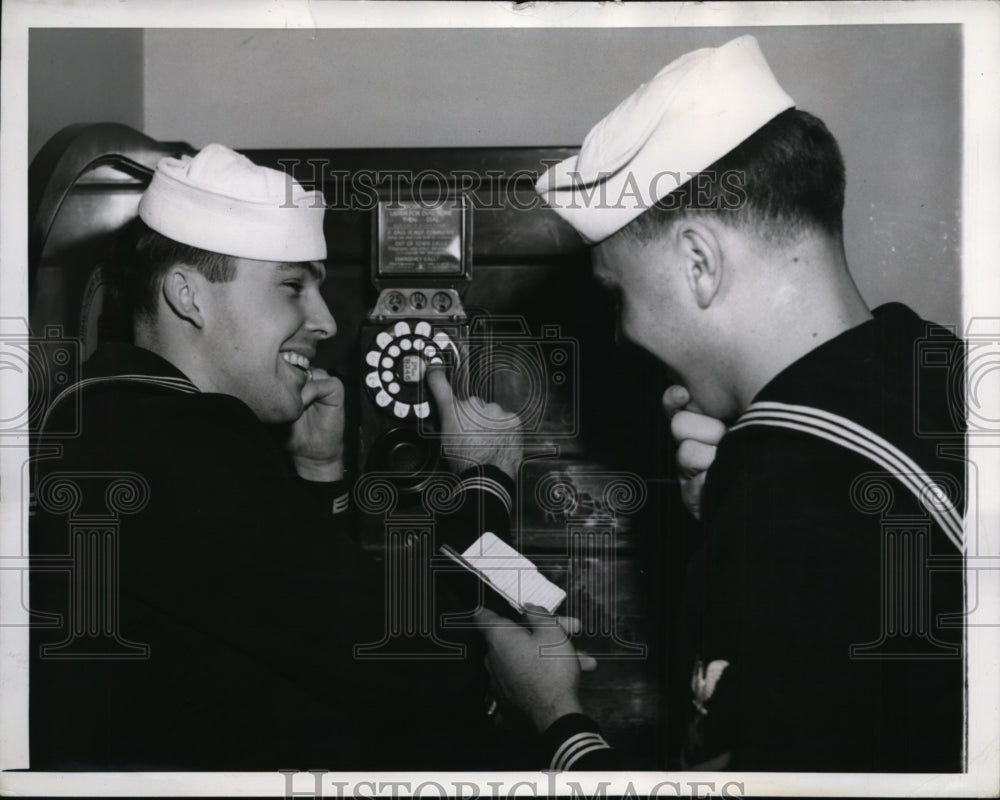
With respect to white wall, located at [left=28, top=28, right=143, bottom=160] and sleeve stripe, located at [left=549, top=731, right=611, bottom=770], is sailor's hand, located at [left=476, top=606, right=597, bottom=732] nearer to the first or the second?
sleeve stripe, located at [left=549, top=731, right=611, bottom=770]

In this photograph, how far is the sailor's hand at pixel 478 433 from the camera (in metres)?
1.38

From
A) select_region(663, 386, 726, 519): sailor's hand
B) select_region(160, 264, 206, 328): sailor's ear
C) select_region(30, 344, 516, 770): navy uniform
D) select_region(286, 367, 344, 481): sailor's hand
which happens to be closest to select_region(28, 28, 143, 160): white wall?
select_region(160, 264, 206, 328): sailor's ear

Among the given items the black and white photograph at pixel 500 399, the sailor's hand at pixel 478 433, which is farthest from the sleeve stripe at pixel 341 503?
the sailor's hand at pixel 478 433

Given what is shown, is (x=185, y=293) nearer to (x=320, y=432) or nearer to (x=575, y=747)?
(x=320, y=432)

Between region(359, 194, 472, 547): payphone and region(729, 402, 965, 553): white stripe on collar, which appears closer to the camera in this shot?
region(729, 402, 965, 553): white stripe on collar

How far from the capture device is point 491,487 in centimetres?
136

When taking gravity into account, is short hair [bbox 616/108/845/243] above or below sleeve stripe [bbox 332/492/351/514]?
above

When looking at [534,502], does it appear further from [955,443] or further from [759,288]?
[955,443]

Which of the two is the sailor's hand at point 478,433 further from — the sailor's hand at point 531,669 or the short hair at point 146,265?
the short hair at point 146,265

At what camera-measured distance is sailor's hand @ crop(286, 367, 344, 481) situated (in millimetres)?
1373

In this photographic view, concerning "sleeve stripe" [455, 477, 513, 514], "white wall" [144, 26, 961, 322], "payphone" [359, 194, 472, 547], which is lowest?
"sleeve stripe" [455, 477, 513, 514]

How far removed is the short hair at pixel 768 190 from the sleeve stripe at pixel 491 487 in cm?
43

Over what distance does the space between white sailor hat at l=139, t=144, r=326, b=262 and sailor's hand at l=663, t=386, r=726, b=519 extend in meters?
0.57
